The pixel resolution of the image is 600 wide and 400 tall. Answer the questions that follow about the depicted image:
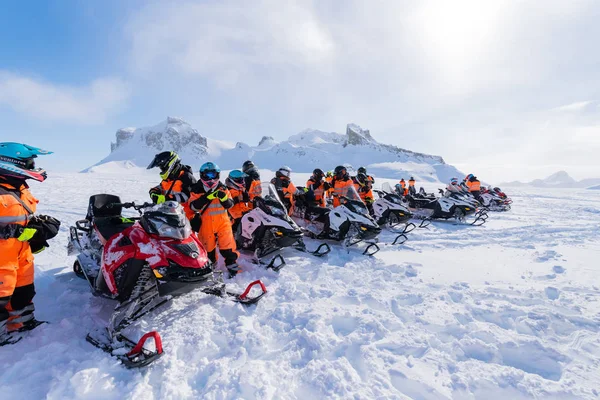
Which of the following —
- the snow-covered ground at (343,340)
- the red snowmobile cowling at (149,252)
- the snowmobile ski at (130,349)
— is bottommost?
the snow-covered ground at (343,340)

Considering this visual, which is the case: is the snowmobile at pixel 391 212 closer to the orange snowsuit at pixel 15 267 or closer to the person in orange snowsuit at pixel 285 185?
the person in orange snowsuit at pixel 285 185

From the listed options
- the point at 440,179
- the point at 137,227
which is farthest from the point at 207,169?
the point at 440,179

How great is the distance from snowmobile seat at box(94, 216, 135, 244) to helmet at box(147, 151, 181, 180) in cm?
99

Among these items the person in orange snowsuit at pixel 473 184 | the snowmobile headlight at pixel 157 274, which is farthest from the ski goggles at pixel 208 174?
the person in orange snowsuit at pixel 473 184

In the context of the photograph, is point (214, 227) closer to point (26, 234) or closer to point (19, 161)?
point (26, 234)

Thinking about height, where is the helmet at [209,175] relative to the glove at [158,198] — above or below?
above

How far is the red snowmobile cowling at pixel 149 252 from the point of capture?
2836 mm

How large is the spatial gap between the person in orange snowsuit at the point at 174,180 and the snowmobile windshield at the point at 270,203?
118 cm

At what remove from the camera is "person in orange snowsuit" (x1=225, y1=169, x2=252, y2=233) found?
5711mm

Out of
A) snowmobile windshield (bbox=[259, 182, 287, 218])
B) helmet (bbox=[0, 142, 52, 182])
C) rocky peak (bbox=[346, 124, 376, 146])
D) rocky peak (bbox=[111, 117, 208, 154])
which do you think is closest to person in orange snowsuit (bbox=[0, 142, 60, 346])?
helmet (bbox=[0, 142, 52, 182])

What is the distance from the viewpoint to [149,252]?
2.86 meters

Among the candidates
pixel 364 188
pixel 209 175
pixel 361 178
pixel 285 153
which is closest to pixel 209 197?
pixel 209 175

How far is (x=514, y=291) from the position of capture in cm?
400

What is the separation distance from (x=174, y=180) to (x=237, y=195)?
129cm
